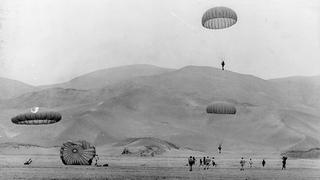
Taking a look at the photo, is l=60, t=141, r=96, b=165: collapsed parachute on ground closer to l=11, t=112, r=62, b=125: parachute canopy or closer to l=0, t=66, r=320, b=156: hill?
l=11, t=112, r=62, b=125: parachute canopy

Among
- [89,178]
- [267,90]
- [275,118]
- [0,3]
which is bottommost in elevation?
[89,178]

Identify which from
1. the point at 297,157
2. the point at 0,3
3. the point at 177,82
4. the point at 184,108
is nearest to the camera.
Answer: the point at 0,3

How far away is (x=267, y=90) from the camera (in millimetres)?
189125

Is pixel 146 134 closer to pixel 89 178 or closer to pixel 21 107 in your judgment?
pixel 21 107

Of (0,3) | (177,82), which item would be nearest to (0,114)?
(177,82)

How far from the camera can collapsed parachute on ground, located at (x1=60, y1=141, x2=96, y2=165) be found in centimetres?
4253

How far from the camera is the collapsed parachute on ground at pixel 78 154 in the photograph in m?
42.5

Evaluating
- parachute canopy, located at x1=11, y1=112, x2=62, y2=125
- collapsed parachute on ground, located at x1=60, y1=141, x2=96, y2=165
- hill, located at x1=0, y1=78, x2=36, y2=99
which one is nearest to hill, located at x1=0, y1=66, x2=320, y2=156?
hill, located at x1=0, y1=78, x2=36, y2=99

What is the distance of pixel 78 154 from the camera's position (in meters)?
42.6

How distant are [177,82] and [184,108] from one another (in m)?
30.6

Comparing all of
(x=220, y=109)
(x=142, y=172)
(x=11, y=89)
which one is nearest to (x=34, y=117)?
(x=220, y=109)

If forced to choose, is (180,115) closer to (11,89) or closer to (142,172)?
(11,89)

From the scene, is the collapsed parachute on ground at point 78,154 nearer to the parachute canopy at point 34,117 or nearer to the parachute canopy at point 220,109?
the parachute canopy at point 34,117

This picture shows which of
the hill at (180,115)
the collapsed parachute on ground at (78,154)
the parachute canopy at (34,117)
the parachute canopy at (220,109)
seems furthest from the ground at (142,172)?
the hill at (180,115)
